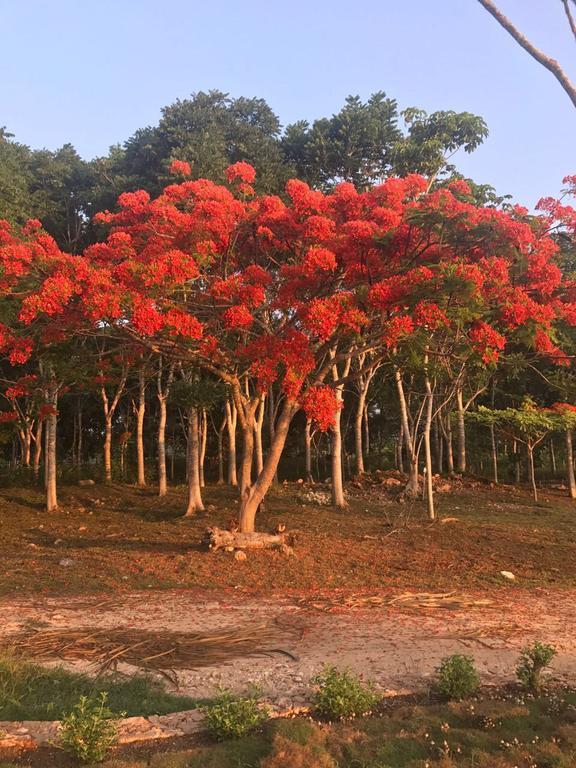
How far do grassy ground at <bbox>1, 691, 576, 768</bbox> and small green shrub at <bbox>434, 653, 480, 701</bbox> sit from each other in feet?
0.83

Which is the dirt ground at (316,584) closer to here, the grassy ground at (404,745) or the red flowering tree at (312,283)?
the grassy ground at (404,745)

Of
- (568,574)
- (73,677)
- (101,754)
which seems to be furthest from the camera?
(568,574)

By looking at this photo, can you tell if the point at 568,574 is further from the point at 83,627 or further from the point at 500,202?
the point at 500,202

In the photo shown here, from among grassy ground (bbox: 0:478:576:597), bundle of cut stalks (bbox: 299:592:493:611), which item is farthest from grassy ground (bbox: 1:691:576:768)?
grassy ground (bbox: 0:478:576:597)

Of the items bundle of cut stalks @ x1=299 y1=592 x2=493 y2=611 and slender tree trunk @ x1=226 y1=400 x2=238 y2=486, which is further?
slender tree trunk @ x1=226 y1=400 x2=238 y2=486

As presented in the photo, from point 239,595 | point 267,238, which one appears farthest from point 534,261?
→ point 239,595

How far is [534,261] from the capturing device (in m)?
10.2

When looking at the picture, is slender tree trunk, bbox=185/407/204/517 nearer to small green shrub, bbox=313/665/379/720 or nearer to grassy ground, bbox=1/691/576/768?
small green shrub, bbox=313/665/379/720

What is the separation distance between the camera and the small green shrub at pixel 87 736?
12.3ft

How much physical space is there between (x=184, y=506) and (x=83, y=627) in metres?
10.7

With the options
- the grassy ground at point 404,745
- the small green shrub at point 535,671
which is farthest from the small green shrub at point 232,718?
the small green shrub at point 535,671

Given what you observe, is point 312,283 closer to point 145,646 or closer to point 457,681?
point 145,646

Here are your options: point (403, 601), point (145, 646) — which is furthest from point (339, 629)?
point (145, 646)

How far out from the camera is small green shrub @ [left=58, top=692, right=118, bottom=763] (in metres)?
3.74
